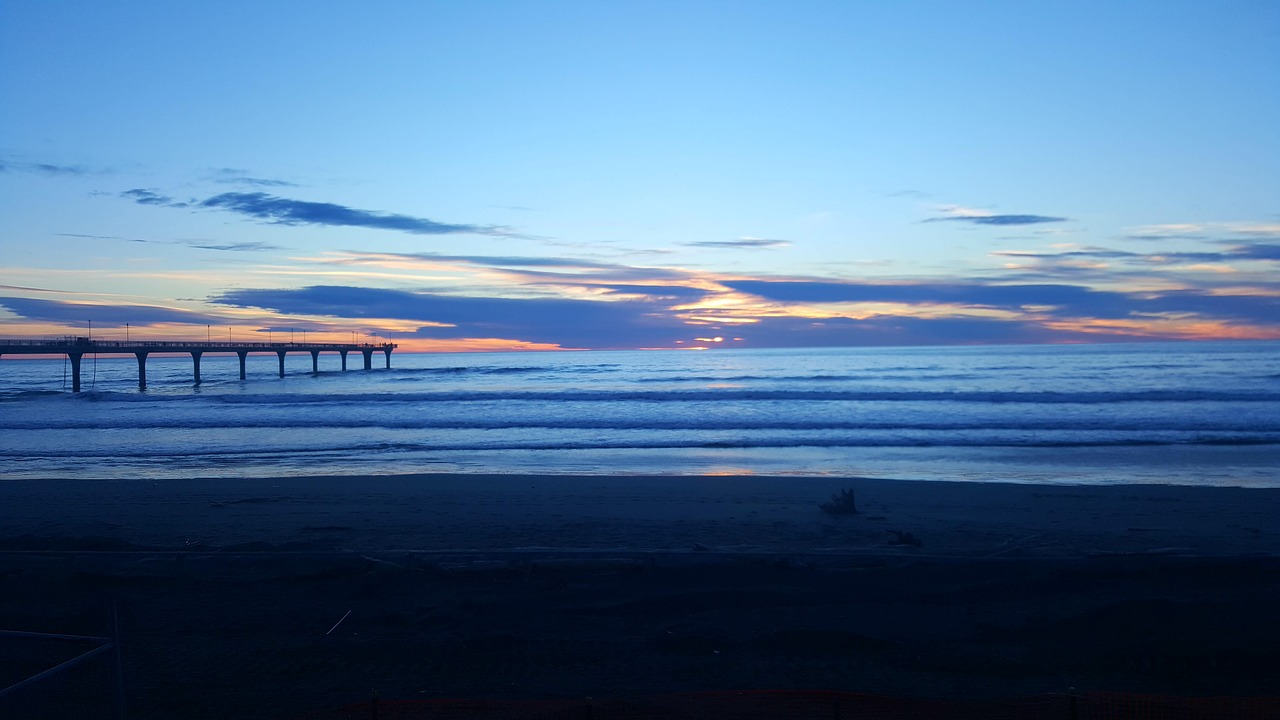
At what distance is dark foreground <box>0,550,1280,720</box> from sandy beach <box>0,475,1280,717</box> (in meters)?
0.03

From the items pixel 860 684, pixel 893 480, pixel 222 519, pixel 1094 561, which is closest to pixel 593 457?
pixel 893 480

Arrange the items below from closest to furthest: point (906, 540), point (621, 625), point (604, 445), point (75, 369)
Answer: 1. point (621, 625)
2. point (906, 540)
3. point (604, 445)
4. point (75, 369)

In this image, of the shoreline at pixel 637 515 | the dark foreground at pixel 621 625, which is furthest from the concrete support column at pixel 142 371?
the dark foreground at pixel 621 625

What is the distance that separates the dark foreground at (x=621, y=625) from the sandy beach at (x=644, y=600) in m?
0.03

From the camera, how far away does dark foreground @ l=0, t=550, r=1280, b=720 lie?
5.81 metres

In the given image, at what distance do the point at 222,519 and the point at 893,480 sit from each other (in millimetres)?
11771

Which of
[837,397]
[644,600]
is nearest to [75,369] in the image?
[837,397]

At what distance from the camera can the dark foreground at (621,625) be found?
19.1 ft

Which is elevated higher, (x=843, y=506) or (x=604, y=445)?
(x=843, y=506)

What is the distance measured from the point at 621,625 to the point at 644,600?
0.57 m

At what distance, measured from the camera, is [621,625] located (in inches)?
277

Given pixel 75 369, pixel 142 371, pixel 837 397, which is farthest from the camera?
pixel 142 371

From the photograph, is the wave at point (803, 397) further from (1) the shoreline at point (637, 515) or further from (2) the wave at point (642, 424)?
(1) the shoreline at point (637, 515)

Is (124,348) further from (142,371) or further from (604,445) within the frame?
(604,445)
